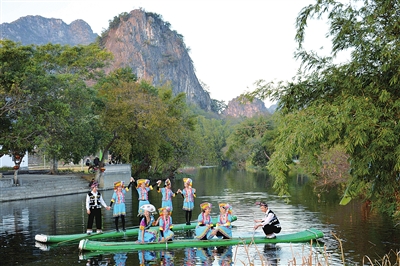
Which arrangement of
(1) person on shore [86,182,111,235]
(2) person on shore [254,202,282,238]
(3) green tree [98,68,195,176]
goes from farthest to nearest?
(3) green tree [98,68,195,176] → (1) person on shore [86,182,111,235] → (2) person on shore [254,202,282,238]

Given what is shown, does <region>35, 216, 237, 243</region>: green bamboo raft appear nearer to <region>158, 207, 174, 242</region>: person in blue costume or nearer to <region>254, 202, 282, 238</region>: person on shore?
<region>158, 207, 174, 242</region>: person in blue costume

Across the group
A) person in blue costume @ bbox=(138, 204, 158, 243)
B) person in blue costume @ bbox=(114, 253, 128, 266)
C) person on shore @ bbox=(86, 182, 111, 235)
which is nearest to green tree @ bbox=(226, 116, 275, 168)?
person on shore @ bbox=(86, 182, 111, 235)

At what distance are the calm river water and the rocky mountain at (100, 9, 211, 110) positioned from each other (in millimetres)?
124197

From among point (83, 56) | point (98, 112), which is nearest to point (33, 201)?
point (98, 112)

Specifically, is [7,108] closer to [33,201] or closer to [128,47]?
[33,201]

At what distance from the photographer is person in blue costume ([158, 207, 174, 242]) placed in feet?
47.9

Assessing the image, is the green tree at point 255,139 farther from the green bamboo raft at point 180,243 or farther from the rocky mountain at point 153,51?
the rocky mountain at point 153,51

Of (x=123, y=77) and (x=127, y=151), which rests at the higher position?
(x=123, y=77)

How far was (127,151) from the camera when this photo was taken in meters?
41.5

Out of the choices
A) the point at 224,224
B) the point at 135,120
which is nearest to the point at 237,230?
the point at 224,224

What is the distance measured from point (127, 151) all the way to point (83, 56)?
10824 millimetres

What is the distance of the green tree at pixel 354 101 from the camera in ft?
32.6

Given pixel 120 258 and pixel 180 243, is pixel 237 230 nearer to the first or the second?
pixel 180 243

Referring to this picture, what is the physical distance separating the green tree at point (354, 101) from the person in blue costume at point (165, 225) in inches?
186
